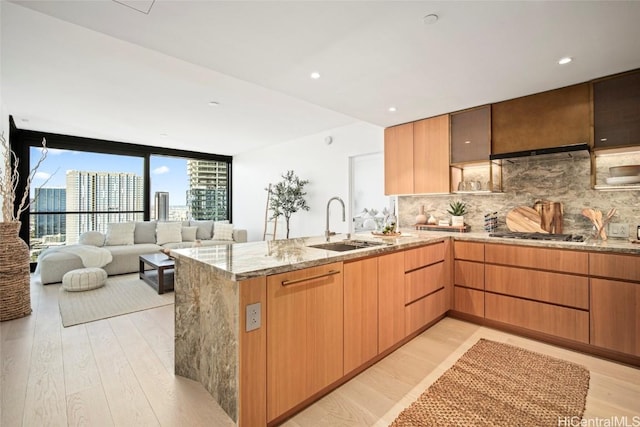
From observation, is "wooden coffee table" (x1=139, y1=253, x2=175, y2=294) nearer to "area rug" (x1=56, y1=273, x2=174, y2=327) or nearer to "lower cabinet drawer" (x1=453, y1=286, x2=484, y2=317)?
"area rug" (x1=56, y1=273, x2=174, y2=327)

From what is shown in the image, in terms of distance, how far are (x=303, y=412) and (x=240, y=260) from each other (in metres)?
1.00

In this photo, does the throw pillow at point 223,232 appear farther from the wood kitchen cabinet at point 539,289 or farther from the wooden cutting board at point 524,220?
the wooden cutting board at point 524,220

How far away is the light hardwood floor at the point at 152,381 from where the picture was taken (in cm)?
171

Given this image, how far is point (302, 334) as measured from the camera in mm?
1689

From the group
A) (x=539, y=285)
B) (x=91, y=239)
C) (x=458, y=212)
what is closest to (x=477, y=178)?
(x=458, y=212)

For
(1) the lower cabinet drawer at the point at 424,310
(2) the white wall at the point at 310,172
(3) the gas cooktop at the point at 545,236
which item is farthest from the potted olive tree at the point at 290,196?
(3) the gas cooktop at the point at 545,236

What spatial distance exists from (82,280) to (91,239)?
147 centimetres

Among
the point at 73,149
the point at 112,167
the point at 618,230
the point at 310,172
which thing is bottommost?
the point at 618,230

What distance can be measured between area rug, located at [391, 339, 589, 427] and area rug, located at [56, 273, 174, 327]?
3277 mm

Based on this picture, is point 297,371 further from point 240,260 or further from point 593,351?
point 593,351

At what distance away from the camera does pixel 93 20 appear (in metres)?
1.88

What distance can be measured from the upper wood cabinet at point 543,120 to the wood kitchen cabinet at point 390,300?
188cm

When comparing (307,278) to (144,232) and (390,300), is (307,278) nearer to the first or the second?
(390,300)

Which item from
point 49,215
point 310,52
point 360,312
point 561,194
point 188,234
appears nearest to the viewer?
point 360,312
